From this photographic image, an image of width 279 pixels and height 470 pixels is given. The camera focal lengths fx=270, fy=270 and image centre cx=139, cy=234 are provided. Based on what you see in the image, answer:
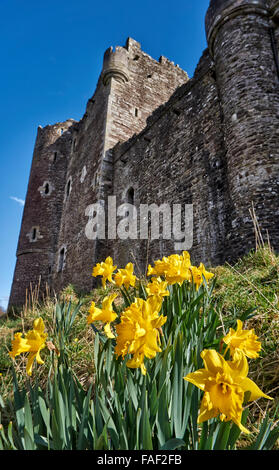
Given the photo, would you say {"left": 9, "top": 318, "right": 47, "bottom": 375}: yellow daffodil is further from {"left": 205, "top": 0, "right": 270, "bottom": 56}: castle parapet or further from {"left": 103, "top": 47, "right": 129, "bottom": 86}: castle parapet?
{"left": 103, "top": 47, "right": 129, "bottom": 86}: castle parapet

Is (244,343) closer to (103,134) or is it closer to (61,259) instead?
(103,134)

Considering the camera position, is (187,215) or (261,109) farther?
(187,215)

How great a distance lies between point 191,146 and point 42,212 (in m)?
12.2

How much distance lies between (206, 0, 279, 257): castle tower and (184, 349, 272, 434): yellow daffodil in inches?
161

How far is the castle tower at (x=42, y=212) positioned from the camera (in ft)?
49.6

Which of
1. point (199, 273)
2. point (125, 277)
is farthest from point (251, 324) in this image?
point (125, 277)

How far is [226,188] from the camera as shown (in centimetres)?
549

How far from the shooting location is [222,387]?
685 millimetres

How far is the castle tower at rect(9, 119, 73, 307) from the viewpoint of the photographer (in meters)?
15.1

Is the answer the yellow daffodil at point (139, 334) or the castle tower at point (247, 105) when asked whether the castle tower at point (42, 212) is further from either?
the yellow daffodil at point (139, 334)
